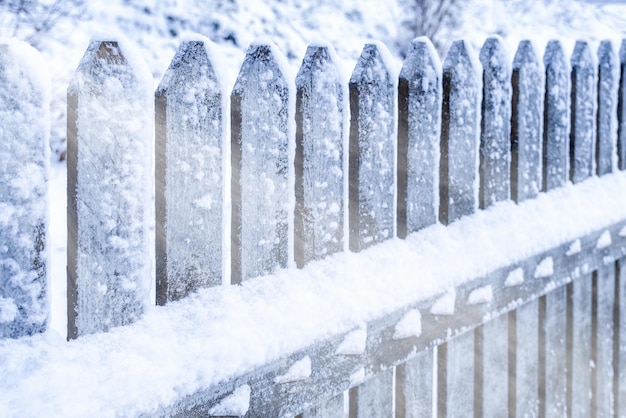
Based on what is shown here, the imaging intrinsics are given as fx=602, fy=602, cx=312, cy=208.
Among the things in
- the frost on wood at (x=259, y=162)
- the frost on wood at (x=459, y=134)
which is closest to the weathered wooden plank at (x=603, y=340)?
the frost on wood at (x=459, y=134)

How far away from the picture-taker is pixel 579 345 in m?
1.91

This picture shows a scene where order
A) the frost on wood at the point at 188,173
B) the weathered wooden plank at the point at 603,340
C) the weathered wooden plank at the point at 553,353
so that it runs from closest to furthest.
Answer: the frost on wood at the point at 188,173 → the weathered wooden plank at the point at 553,353 → the weathered wooden plank at the point at 603,340

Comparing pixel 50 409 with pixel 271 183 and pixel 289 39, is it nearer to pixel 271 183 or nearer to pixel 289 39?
pixel 271 183

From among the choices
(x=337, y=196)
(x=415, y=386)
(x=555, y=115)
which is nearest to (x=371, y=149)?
(x=337, y=196)

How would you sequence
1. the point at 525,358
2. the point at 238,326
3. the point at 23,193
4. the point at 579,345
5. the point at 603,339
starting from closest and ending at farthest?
the point at 23,193
the point at 238,326
the point at 525,358
the point at 579,345
the point at 603,339

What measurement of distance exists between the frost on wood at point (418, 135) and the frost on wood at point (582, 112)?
0.71m

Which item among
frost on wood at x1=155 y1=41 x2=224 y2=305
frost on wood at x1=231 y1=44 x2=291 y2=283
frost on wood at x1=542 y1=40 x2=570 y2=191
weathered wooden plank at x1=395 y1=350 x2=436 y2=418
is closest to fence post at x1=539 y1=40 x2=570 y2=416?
frost on wood at x1=542 y1=40 x2=570 y2=191

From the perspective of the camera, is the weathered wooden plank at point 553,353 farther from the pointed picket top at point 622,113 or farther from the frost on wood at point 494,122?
the pointed picket top at point 622,113

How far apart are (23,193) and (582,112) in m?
1.70

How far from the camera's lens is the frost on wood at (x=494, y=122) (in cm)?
158

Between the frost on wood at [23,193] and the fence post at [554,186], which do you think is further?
the fence post at [554,186]

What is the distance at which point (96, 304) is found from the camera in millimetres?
915

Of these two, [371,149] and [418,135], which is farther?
[418,135]

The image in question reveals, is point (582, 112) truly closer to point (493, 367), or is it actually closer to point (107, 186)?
point (493, 367)
